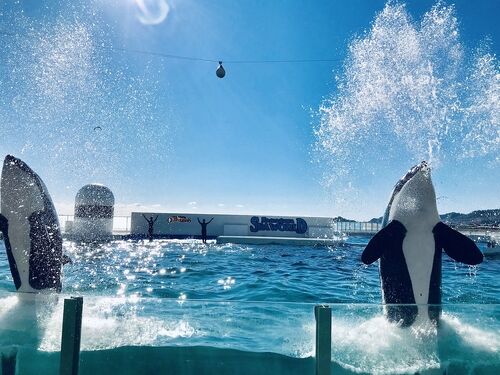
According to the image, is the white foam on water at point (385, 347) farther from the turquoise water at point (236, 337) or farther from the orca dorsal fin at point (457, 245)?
the orca dorsal fin at point (457, 245)

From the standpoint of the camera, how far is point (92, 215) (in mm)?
25828

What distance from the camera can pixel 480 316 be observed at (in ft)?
12.1

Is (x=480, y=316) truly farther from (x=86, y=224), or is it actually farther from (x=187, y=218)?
(x=187, y=218)

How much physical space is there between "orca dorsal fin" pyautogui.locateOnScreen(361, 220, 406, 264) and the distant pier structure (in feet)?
75.6

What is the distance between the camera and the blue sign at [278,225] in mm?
30172

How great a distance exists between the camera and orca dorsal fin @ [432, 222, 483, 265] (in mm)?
4984

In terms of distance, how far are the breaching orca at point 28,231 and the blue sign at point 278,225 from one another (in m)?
24.7

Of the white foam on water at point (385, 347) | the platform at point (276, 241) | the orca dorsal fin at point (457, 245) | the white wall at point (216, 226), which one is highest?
the white wall at point (216, 226)

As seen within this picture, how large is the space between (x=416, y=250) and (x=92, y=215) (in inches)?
932

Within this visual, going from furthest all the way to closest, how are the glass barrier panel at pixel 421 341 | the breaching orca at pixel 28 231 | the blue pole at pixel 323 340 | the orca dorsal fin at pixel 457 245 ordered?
the breaching orca at pixel 28 231, the orca dorsal fin at pixel 457 245, the glass barrier panel at pixel 421 341, the blue pole at pixel 323 340

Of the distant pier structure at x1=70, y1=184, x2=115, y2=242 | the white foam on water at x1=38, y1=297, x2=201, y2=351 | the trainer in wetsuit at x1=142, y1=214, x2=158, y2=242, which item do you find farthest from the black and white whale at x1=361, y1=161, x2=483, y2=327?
the trainer in wetsuit at x1=142, y1=214, x2=158, y2=242

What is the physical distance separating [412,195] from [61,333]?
424 cm

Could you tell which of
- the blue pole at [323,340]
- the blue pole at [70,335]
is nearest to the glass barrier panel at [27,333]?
the blue pole at [70,335]

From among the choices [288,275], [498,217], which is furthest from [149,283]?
[498,217]
